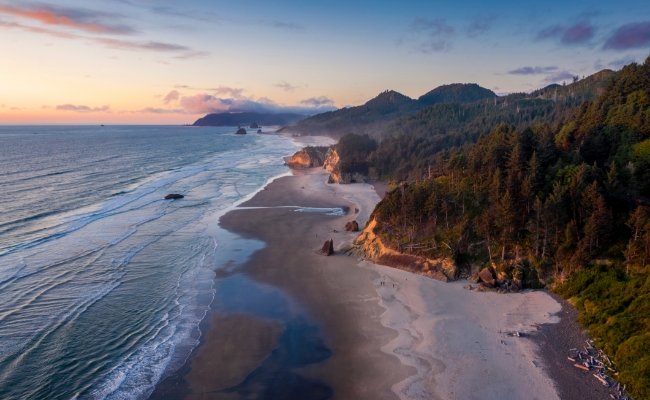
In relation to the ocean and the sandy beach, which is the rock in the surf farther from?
the ocean

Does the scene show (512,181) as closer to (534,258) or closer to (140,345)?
(534,258)

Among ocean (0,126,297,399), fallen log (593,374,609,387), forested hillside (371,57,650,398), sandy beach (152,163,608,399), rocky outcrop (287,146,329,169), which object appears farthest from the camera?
rocky outcrop (287,146,329,169)

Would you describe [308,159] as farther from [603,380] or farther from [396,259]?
[603,380]

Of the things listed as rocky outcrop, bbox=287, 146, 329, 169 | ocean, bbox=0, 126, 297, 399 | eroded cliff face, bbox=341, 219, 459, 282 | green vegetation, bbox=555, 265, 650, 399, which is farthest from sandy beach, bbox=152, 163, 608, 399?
rocky outcrop, bbox=287, 146, 329, 169

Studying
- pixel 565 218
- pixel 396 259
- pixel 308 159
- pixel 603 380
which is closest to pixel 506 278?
pixel 565 218

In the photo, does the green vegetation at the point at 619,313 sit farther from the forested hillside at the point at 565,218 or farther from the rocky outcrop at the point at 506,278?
the rocky outcrop at the point at 506,278

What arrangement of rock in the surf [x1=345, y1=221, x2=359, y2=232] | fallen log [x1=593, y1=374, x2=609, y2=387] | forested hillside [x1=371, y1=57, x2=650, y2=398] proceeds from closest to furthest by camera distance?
fallen log [x1=593, y1=374, x2=609, y2=387] < forested hillside [x1=371, y1=57, x2=650, y2=398] < rock in the surf [x1=345, y1=221, x2=359, y2=232]

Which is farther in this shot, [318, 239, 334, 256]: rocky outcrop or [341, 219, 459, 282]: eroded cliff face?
[318, 239, 334, 256]: rocky outcrop

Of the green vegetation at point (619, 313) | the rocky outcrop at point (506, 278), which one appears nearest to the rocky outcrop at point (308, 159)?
the rocky outcrop at point (506, 278)
